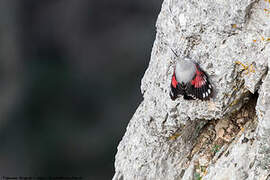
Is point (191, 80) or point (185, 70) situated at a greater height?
point (185, 70)

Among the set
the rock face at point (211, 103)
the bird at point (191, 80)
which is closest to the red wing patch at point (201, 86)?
the bird at point (191, 80)

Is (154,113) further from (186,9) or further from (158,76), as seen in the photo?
(186,9)

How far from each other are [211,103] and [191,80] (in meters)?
0.51

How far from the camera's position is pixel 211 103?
4781 mm

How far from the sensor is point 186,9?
15.1 ft

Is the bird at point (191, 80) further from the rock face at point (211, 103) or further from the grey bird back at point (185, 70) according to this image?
the rock face at point (211, 103)

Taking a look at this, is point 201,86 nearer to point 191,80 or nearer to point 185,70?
point 191,80

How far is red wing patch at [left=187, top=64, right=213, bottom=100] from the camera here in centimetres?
457

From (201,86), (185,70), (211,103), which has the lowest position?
(211,103)

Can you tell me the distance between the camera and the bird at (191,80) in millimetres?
4566

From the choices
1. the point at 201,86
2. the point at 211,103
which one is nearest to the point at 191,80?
the point at 201,86

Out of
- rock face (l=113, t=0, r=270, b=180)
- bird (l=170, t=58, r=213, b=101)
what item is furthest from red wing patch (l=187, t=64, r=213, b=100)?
rock face (l=113, t=0, r=270, b=180)

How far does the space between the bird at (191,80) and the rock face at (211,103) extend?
4.6 inches

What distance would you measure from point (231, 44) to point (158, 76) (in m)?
1.47
